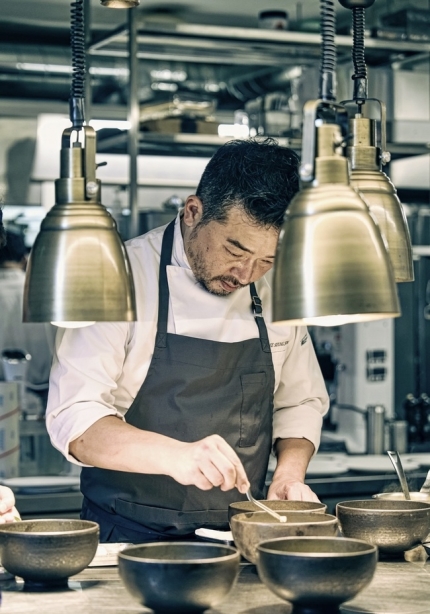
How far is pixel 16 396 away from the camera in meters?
4.21

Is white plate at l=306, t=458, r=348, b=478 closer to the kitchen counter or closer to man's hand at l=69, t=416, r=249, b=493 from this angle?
man's hand at l=69, t=416, r=249, b=493

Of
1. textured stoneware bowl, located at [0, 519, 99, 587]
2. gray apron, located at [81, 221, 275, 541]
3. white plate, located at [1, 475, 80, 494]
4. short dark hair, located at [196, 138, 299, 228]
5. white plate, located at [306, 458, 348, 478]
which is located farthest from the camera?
white plate, located at [306, 458, 348, 478]

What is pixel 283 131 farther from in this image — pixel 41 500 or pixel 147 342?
pixel 147 342

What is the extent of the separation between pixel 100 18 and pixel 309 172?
4.99 m

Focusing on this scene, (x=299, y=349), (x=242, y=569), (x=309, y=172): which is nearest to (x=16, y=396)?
(x=299, y=349)

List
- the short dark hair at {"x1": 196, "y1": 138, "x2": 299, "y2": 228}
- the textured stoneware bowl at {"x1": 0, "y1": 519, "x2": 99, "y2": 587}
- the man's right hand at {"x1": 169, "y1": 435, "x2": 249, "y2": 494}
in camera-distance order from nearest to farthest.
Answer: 1. the textured stoneware bowl at {"x1": 0, "y1": 519, "x2": 99, "y2": 587}
2. the man's right hand at {"x1": 169, "y1": 435, "x2": 249, "y2": 494}
3. the short dark hair at {"x1": 196, "y1": 138, "x2": 299, "y2": 228}

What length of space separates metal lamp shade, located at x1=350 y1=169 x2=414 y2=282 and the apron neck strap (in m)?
0.65

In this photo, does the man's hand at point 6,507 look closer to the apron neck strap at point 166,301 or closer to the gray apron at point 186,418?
the gray apron at point 186,418

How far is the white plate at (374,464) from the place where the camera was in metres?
4.41

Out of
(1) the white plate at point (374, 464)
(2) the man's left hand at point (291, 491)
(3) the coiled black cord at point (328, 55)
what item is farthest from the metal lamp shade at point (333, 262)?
(1) the white plate at point (374, 464)

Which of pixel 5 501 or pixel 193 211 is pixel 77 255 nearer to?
pixel 5 501

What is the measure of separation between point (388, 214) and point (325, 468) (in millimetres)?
2338

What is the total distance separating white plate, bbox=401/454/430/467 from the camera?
4.54 meters

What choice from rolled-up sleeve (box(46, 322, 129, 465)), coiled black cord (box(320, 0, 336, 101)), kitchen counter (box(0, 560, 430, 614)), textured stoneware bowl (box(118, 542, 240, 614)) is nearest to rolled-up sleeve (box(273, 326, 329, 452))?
rolled-up sleeve (box(46, 322, 129, 465))
